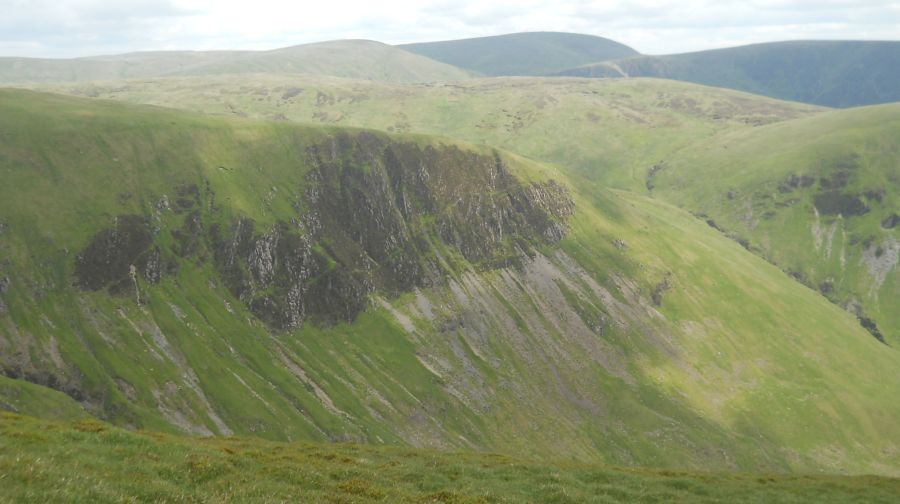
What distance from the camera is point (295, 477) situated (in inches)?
1137

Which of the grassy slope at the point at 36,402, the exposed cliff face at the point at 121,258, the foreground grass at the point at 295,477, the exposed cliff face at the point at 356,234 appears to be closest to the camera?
the foreground grass at the point at 295,477

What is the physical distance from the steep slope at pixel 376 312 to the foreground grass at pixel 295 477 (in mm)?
66195

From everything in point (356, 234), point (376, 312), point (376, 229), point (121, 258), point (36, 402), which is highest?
point (121, 258)

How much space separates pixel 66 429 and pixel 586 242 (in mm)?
173956

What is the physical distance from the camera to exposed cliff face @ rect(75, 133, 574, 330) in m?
124

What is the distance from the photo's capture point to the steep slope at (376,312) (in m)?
104

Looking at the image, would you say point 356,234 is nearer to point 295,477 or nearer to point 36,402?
point 36,402

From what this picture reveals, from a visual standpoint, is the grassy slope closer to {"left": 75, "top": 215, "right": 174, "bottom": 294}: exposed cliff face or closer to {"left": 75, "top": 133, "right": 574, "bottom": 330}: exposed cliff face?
{"left": 75, "top": 215, "right": 174, "bottom": 294}: exposed cliff face

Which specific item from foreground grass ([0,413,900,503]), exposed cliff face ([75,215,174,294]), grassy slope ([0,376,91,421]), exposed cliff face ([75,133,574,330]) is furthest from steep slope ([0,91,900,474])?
foreground grass ([0,413,900,503])

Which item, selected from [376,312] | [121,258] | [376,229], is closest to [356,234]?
[376,229]

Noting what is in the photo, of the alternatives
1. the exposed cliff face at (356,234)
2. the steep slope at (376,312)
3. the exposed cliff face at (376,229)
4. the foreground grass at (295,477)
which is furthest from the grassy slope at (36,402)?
the foreground grass at (295,477)

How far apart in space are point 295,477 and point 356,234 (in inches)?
4932

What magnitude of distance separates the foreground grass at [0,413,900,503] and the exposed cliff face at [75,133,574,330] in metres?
84.8

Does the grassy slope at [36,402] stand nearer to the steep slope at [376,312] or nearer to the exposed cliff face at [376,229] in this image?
the steep slope at [376,312]
